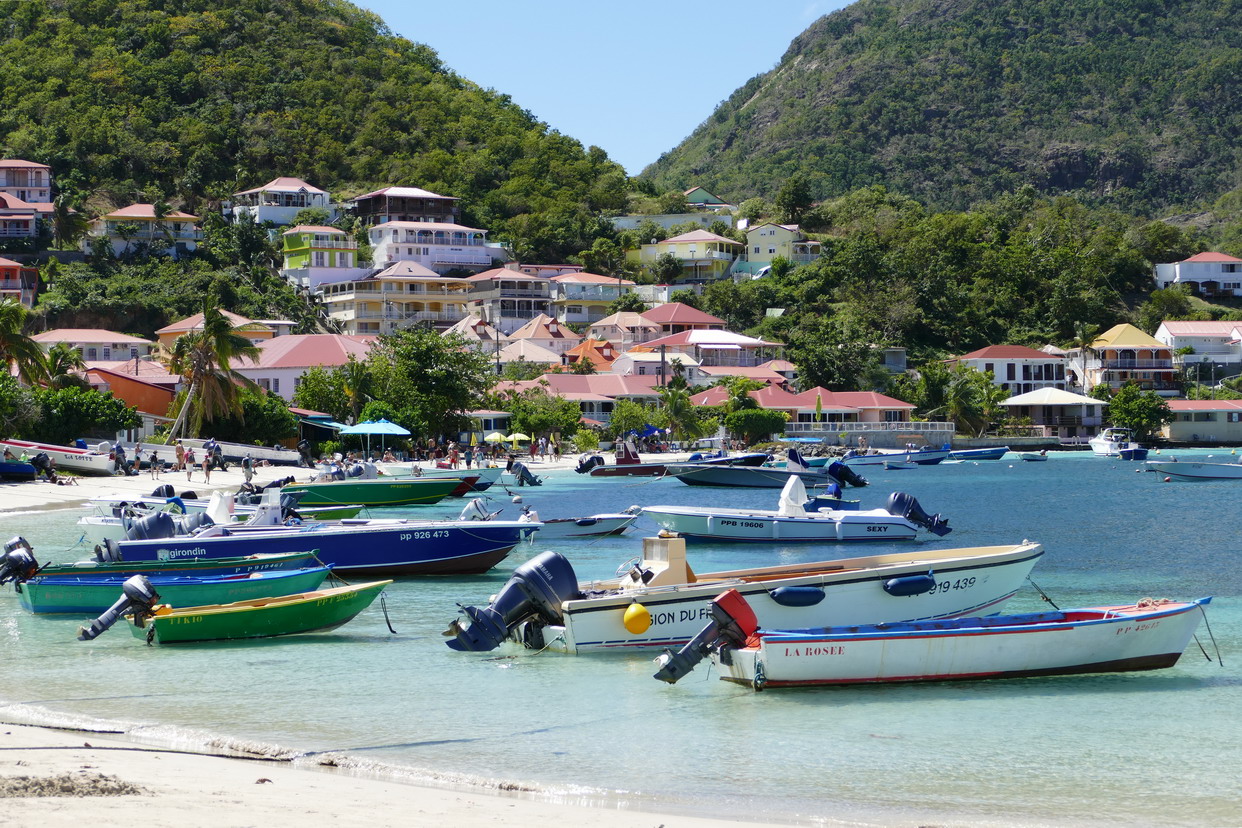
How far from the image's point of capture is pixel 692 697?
1581cm

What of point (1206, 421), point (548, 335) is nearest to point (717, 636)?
point (548, 335)

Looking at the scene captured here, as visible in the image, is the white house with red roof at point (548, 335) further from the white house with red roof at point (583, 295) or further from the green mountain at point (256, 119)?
the green mountain at point (256, 119)

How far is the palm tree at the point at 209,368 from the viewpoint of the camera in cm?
5747

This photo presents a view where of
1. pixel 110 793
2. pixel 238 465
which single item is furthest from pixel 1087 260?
pixel 110 793

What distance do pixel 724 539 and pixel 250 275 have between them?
86111 millimetres

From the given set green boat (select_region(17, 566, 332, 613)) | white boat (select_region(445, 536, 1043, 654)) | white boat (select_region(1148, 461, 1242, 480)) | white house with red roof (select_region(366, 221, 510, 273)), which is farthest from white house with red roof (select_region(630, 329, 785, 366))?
white boat (select_region(445, 536, 1043, 654))

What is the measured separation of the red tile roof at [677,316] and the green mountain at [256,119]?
2347 centimetres

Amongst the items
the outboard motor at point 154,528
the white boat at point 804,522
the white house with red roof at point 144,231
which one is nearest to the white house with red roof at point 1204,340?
the white house with red roof at point 144,231

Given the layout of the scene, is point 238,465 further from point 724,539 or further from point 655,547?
point 655,547

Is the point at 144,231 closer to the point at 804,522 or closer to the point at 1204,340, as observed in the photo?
the point at 1204,340

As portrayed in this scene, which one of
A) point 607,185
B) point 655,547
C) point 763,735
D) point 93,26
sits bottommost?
point 763,735

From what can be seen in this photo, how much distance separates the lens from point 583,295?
384 feet

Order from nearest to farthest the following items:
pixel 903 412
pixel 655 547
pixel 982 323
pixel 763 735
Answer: pixel 763 735 → pixel 655 547 → pixel 903 412 → pixel 982 323

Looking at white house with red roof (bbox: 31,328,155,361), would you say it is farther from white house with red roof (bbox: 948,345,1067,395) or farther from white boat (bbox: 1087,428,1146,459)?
white boat (bbox: 1087,428,1146,459)
